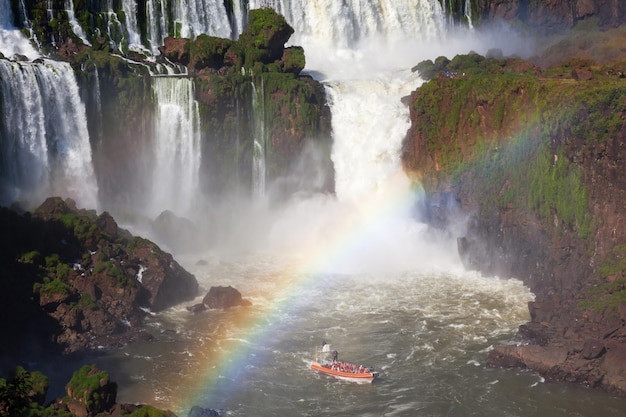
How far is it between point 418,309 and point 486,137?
46.7 feet

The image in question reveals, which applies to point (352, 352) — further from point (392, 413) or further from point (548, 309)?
point (548, 309)

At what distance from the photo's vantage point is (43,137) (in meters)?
54.6

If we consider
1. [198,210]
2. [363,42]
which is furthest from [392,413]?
[363,42]

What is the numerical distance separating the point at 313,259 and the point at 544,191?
50.5 feet

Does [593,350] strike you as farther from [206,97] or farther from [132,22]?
[132,22]

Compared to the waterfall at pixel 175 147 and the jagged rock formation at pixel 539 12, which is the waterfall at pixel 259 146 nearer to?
the waterfall at pixel 175 147

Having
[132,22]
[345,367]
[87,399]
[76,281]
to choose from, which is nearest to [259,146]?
[132,22]

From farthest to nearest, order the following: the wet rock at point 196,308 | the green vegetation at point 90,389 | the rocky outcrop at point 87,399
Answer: the wet rock at point 196,308
the green vegetation at point 90,389
the rocky outcrop at point 87,399

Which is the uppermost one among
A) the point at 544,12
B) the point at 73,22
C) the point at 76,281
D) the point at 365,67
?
the point at 73,22

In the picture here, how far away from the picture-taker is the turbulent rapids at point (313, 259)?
38469 mm

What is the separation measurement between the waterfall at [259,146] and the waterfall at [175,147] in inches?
163

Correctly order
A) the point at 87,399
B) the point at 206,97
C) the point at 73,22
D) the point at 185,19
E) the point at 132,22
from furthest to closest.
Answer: the point at 185,19 < the point at 132,22 < the point at 73,22 < the point at 206,97 < the point at 87,399

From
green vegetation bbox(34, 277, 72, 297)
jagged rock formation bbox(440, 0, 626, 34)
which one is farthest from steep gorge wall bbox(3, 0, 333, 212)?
jagged rock formation bbox(440, 0, 626, 34)

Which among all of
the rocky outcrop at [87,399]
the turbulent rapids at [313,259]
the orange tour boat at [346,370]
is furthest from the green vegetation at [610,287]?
the rocky outcrop at [87,399]
